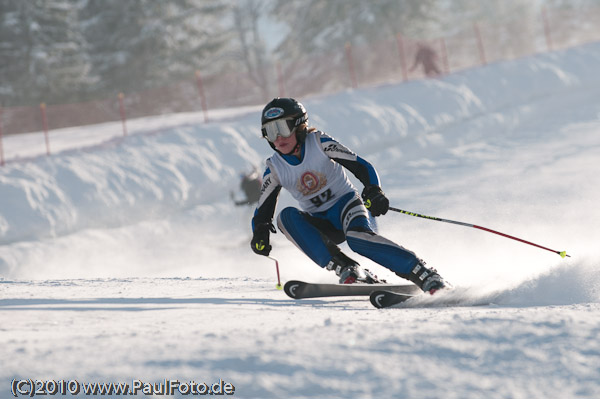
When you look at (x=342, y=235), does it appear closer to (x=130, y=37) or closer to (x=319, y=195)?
(x=319, y=195)

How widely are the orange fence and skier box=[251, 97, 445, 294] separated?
34.1 ft

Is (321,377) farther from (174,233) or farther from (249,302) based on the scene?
(174,233)

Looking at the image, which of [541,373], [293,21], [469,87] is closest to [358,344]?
[541,373]

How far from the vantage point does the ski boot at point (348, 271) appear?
454 centimetres

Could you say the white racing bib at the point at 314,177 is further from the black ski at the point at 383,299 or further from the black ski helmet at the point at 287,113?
the black ski at the point at 383,299

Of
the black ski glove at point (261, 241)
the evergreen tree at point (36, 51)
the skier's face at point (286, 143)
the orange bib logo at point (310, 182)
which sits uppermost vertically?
the evergreen tree at point (36, 51)

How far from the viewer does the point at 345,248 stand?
9328 mm

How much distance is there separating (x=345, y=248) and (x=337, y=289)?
4998 mm

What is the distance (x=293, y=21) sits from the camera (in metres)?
33.5

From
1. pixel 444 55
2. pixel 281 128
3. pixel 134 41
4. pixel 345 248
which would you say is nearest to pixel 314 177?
pixel 281 128

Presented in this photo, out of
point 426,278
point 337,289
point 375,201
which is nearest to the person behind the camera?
point 426,278

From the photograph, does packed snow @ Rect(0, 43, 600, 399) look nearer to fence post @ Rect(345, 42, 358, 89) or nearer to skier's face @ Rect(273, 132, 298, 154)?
skier's face @ Rect(273, 132, 298, 154)

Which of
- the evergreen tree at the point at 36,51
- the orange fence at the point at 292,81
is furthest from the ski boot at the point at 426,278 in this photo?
the evergreen tree at the point at 36,51

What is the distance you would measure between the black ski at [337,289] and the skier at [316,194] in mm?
171
